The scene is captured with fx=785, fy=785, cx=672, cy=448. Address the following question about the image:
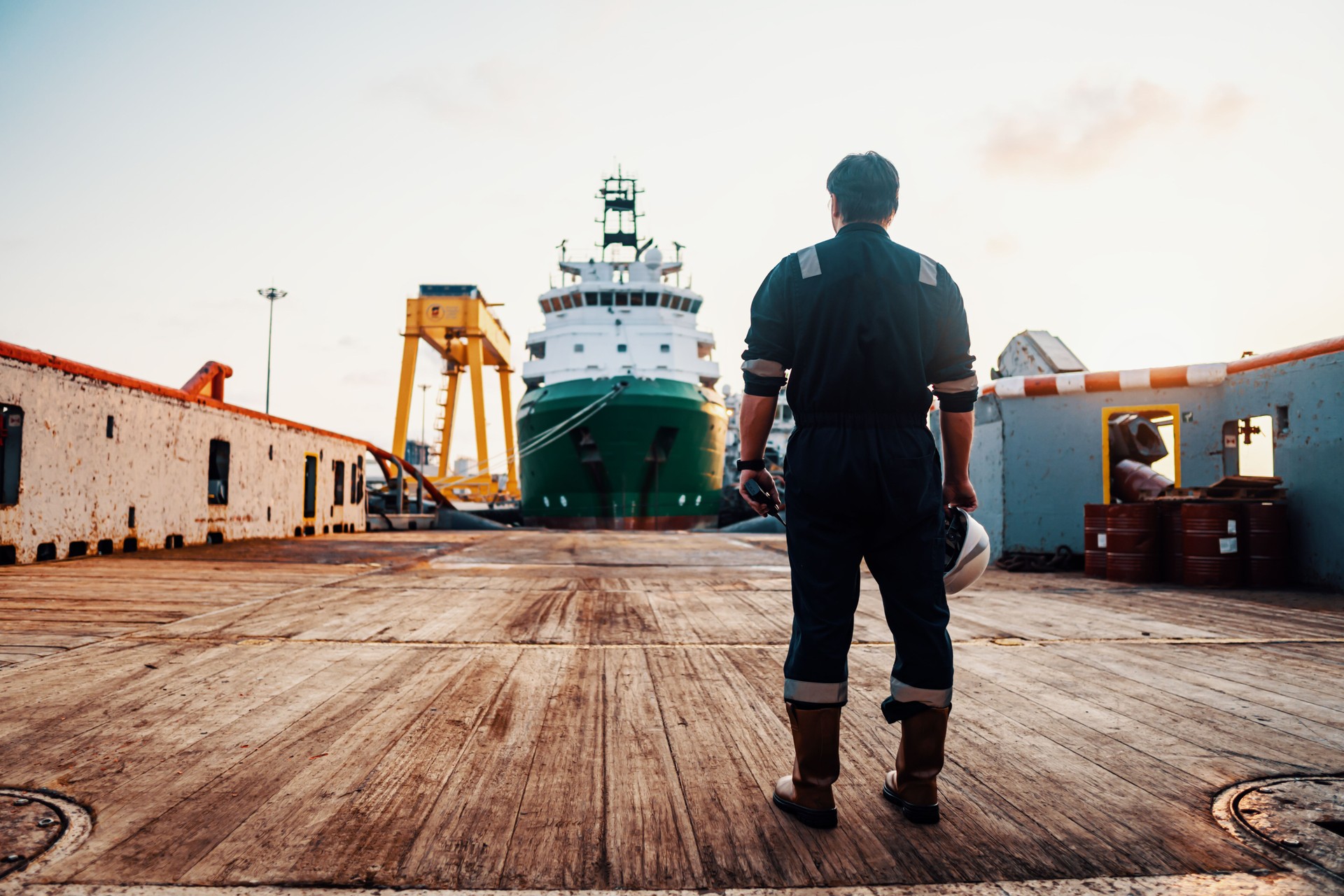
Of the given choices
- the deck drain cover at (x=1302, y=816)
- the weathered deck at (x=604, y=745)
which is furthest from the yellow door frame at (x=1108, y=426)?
the deck drain cover at (x=1302, y=816)

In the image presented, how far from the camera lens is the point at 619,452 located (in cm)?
2180

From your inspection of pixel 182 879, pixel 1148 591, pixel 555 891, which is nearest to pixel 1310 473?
pixel 1148 591

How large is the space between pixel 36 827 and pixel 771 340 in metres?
1.88

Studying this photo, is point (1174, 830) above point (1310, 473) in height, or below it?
below

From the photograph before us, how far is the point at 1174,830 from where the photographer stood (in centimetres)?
165

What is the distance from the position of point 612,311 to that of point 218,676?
996 inches

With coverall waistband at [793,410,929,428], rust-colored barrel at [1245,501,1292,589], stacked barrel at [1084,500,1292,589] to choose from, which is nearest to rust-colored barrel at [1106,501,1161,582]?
stacked barrel at [1084,500,1292,589]

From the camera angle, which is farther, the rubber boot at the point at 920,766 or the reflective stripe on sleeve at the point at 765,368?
the reflective stripe on sleeve at the point at 765,368

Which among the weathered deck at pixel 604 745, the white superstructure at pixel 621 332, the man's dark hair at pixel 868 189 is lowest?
the weathered deck at pixel 604 745

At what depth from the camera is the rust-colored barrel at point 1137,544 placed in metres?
7.06

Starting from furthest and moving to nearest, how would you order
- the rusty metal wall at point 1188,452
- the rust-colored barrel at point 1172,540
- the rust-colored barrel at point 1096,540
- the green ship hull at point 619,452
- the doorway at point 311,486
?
the green ship hull at point 619,452 < the doorway at point 311,486 < the rust-colored barrel at point 1096,540 < the rust-colored barrel at point 1172,540 < the rusty metal wall at point 1188,452

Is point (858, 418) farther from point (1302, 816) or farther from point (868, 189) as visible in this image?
point (1302, 816)

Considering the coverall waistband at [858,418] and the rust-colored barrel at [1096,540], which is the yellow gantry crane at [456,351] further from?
the coverall waistband at [858,418]

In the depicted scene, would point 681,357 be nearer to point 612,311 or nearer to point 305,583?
point 612,311
